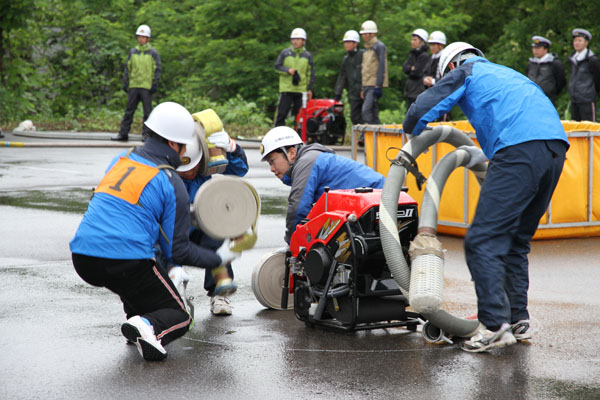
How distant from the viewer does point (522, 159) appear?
17.4 ft

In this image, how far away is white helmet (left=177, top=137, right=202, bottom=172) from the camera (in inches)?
241

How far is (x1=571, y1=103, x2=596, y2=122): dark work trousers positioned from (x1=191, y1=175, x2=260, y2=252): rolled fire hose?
38.9 ft

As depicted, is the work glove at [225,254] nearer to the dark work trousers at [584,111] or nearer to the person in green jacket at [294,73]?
the dark work trousers at [584,111]

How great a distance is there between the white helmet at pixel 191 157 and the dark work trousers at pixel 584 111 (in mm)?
11648

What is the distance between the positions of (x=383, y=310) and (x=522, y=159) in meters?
1.25

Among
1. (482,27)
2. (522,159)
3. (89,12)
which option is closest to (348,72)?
(522,159)

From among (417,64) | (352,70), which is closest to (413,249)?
(417,64)

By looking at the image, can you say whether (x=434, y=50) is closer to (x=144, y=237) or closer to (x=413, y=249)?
(x=413, y=249)

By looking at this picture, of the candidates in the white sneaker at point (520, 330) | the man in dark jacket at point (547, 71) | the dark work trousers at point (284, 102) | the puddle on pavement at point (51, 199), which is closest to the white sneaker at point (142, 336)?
the white sneaker at point (520, 330)

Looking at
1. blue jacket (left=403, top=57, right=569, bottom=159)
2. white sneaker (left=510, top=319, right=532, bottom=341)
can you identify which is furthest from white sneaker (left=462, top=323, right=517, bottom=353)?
blue jacket (left=403, top=57, right=569, bottom=159)

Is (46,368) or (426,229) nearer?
(46,368)

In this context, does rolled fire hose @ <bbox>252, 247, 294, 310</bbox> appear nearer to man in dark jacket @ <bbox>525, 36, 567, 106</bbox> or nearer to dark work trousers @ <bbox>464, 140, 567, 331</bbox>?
dark work trousers @ <bbox>464, 140, 567, 331</bbox>

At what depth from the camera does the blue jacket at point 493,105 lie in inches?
211

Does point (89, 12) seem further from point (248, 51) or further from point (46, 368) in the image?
point (46, 368)
